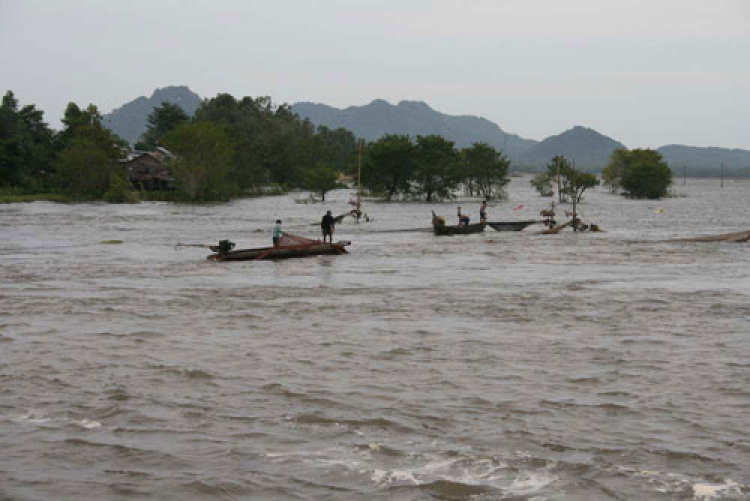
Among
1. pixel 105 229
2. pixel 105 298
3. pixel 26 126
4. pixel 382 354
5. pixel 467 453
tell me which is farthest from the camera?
pixel 26 126

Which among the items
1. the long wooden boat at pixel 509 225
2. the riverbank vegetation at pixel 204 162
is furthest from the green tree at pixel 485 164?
the long wooden boat at pixel 509 225

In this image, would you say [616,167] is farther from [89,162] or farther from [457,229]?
[457,229]

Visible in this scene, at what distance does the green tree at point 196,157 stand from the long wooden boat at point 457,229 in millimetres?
48688

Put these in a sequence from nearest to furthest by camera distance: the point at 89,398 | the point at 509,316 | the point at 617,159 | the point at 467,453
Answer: the point at 467,453 < the point at 89,398 < the point at 509,316 < the point at 617,159

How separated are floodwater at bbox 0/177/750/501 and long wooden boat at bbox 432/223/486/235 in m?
18.1

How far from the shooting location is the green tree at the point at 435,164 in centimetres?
9550

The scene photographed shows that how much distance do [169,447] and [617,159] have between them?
15247 cm

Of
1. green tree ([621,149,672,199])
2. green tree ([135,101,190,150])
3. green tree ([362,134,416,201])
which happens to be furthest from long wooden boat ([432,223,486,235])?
green tree ([135,101,190,150])

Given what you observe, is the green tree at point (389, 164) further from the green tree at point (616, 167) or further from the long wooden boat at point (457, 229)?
the green tree at point (616, 167)

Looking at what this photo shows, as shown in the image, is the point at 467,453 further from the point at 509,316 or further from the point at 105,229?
the point at 105,229

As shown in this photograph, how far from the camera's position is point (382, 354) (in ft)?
40.9

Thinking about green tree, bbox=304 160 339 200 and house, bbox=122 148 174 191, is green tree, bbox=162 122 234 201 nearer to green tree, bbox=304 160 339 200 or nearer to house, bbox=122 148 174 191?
house, bbox=122 148 174 191

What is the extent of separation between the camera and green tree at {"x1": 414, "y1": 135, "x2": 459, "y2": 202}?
313 feet

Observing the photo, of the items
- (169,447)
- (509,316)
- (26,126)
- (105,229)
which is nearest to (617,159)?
(26,126)
